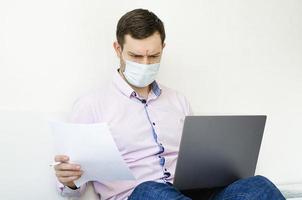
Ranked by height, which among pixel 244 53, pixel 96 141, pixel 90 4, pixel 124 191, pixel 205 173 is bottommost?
pixel 124 191

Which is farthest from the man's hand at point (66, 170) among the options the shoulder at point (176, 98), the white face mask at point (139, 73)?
the shoulder at point (176, 98)

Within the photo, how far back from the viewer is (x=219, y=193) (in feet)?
3.85

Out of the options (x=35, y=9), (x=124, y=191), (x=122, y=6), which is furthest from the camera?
(x=122, y=6)

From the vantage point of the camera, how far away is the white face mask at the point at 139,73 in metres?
1.33

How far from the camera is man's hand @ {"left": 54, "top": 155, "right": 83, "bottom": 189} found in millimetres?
1087

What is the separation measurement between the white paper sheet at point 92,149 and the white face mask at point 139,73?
37 centimetres

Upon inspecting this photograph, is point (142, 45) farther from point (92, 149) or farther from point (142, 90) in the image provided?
point (92, 149)

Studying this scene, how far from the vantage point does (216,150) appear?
3.76 feet

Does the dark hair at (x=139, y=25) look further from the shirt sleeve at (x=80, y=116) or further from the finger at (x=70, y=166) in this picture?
the finger at (x=70, y=166)

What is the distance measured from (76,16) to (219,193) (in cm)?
82

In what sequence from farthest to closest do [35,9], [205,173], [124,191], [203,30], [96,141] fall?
1. [203,30]
2. [35,9]
3. [124,191]
4. [205,173]
5. [96,141]

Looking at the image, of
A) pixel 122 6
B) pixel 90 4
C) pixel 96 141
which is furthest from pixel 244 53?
pixel 96 141

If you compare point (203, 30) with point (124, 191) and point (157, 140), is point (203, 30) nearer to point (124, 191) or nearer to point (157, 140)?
point (157, 140)

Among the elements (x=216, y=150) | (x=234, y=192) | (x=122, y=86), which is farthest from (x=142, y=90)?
(x=234, y=192)
